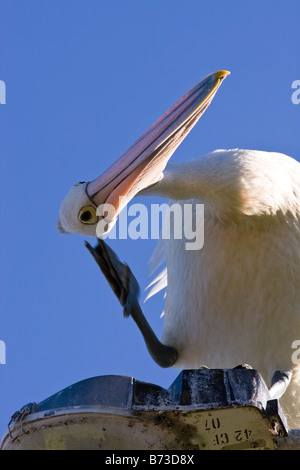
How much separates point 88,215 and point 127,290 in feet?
3.18

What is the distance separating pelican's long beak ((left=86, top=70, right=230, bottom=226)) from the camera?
835 cm

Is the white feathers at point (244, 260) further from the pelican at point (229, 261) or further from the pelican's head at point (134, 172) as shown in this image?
the pelican's head at point (134, 172)

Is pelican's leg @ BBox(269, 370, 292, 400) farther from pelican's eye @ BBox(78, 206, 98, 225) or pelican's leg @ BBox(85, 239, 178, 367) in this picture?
pelican's eye @ BBox(78, 206, 98, 225)

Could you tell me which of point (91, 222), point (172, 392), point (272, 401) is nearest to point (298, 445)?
point (272, 401)

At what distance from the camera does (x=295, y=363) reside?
9.48 meters

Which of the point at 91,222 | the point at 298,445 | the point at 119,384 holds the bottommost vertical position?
the point at 298,445

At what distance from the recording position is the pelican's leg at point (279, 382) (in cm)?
913

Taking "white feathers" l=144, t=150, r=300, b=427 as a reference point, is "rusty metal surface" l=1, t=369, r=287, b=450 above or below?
below

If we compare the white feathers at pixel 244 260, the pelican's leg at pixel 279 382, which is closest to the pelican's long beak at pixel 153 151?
the white feathers at pixel 244 260

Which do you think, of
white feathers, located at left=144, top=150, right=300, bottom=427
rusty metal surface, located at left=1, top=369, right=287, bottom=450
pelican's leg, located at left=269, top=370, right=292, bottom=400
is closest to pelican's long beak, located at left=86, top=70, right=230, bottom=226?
white feathers, located at left=144, top=150, right=300, bottom=427

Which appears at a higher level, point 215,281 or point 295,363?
point 215,281

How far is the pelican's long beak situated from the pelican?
1cm
